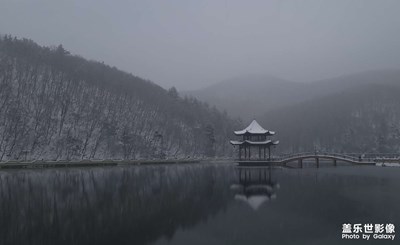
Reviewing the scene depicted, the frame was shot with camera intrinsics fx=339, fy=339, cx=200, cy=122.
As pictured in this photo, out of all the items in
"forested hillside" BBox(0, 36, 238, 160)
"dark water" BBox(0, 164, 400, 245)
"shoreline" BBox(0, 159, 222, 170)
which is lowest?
"dark water" BBox(0, 164, 400, 245)

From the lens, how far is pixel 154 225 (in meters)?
16.6

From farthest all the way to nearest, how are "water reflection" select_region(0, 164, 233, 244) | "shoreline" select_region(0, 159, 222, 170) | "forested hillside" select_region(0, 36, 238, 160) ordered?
"forested hillside" select_region(0, 36, 238, 160), "shoreline" select_region(0, 159, 222, 170), "water reflection" select_region(0, 164, 233, 244)

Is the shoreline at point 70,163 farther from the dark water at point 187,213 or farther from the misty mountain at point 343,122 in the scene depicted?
the misty mountain at point 343,122

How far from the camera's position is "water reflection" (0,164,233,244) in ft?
47.6

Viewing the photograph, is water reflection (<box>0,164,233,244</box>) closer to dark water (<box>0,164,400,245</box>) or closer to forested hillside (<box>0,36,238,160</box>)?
dark water (<box>0,164,400,245</box>)

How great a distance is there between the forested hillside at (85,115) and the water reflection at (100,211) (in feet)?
130

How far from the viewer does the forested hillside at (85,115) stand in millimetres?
66750

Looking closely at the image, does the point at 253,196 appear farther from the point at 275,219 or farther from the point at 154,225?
the point at 154,225

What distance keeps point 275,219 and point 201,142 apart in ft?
243

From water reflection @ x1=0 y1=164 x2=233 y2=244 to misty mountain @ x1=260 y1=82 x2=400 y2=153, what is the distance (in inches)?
3557

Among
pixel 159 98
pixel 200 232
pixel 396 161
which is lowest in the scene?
pixel 200 232

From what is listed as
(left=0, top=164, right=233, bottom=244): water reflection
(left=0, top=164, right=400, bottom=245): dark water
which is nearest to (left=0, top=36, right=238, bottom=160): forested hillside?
(left=0, top=164, right=233, bottom=244): water reflection

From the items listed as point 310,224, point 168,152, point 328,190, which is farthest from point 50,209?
point 168,152

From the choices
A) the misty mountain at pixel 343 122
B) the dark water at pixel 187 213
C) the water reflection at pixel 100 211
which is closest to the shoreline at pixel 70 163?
the water reflection at pixel 100 211
